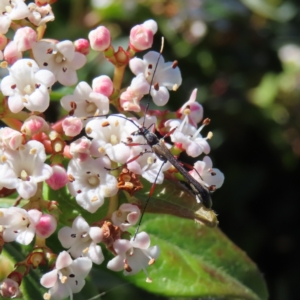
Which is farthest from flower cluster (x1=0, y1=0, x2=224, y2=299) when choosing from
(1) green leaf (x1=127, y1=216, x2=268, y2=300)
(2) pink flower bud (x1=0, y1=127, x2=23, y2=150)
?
(1) green leaf (x1=127, y1=216, x2=268, y2=300)

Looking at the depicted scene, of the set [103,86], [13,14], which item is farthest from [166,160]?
[13,14]

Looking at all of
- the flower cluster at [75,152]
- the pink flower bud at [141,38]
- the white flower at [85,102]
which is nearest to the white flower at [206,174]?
the flower cluster at [75,152]

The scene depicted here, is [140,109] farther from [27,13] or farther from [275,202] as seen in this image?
[275,202]

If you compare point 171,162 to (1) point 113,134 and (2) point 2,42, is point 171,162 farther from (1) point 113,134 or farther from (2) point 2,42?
(2) point 2,42

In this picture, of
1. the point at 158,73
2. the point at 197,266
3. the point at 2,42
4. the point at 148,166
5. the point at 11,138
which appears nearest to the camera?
the point at 11,138

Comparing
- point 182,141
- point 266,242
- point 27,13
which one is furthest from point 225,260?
point 266,242

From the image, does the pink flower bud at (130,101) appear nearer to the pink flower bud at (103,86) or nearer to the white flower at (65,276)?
the pink flower bud at (103,86)
